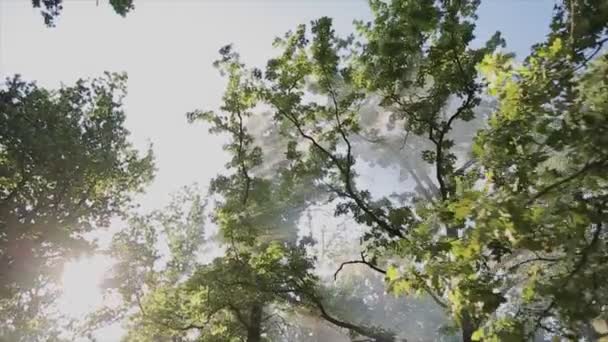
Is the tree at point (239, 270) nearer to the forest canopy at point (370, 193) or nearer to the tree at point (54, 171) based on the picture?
the forest canopy at point (370, 193)

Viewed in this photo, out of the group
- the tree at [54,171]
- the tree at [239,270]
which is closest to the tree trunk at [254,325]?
the tree at [239,270]

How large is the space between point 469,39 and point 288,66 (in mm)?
3601

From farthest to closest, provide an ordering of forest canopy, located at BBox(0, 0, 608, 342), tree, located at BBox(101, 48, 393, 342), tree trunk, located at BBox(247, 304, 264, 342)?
tree trunk, located at BBox(247, 304, 264, 342), tree, located at BBox(101, 48, 393, 342), forest canopy, located at BBox(0, 0, 608, 342)

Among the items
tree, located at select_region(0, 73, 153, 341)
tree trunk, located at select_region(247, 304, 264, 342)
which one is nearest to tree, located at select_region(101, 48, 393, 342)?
tree trunk, located at select_region(247, 304, 264, 342)

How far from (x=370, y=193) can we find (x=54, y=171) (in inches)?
518

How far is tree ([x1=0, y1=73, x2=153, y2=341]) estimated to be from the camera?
632 inches

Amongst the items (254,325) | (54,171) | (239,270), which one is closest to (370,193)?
(239,270)

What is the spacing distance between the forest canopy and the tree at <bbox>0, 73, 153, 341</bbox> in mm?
70

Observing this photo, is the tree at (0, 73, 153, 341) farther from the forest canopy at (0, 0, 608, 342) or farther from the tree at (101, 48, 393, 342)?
the tree at (101, 48, 393, 342)

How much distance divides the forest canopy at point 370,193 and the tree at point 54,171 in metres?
0.07

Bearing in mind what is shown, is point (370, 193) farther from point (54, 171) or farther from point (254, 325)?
point (54, 171)

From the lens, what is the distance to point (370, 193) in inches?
Answer: 378

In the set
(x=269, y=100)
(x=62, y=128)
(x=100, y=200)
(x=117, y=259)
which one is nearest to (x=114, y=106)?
(x=62, y=128)

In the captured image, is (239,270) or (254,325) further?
(254,325)
